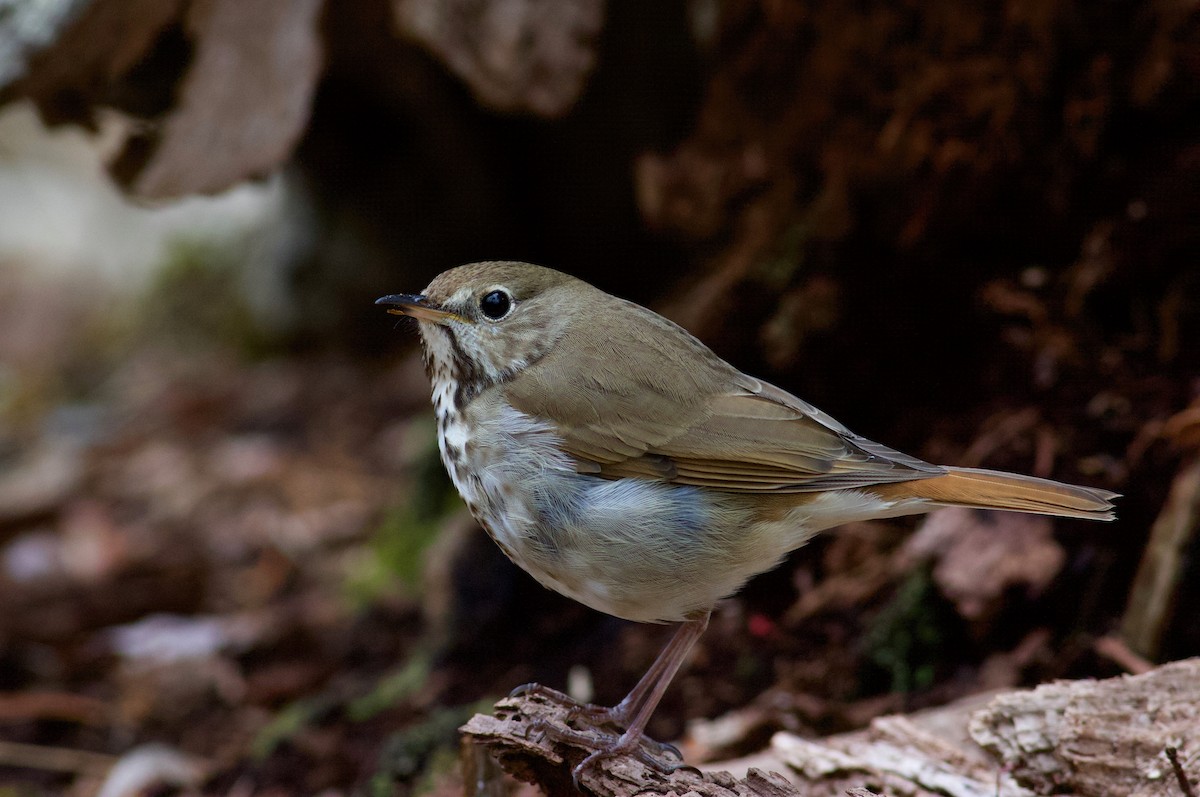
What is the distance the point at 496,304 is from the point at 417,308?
0.23 meters

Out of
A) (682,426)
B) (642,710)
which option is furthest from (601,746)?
(682,426)

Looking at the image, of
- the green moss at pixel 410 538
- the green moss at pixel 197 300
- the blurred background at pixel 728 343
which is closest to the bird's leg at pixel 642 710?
the blurred background at pixel 728 343

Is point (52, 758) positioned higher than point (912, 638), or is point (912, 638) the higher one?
point (912, 638)

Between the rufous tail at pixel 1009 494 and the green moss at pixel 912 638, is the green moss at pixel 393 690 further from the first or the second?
the rufous tail at pixel 1009 494

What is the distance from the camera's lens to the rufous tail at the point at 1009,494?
263 cm

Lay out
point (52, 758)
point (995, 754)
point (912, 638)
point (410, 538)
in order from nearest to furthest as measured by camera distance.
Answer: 1. point (995, 754)
2. point (912, 638)
3. point (52, 758)
4. point (410, 538)

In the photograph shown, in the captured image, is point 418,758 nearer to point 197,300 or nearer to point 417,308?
point 417,308

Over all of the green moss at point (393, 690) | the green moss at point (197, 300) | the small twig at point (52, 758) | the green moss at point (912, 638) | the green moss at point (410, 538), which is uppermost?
the green moss at point (197, 300)

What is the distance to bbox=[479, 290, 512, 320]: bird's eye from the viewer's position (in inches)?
121

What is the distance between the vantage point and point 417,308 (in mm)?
3000

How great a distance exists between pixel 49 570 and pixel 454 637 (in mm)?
2446

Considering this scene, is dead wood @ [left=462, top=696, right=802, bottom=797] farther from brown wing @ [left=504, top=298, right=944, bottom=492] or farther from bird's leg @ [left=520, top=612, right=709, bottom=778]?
brown wing @ [left=504, top=298, right=944, bottom=492]

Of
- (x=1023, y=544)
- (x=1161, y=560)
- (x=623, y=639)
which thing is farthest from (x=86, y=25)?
(x=1161, y=560)

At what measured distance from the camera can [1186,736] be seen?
242cm
